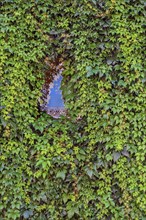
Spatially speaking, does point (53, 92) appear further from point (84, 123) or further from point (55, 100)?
point (84, 123)

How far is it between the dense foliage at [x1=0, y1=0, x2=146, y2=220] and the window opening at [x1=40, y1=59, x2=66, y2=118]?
18cm

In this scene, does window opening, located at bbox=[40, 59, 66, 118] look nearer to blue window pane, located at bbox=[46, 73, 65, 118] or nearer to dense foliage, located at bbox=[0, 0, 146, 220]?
blue window pane, located at bbox=[46, 73, 65, 118]

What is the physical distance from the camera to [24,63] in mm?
2934

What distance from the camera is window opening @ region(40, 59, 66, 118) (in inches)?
123

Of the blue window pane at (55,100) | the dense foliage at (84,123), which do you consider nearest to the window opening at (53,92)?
the blue window pane at (55,100)

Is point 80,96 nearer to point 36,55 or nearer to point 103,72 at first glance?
point 103,72

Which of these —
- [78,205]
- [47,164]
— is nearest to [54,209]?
[78,205]

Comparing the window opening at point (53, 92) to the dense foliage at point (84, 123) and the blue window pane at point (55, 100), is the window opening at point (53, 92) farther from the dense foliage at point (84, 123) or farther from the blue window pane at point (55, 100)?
the dense foliage at point (84, 123)

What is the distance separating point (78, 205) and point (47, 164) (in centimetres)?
47

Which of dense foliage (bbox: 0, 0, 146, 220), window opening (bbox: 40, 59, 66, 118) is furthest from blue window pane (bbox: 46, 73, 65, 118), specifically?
dense foliage (bbox: 0, 0, 146, 220)

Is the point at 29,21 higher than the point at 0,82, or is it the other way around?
the point at 29,21

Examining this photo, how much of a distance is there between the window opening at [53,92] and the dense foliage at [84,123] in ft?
0.59

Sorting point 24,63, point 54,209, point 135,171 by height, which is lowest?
point 54,209

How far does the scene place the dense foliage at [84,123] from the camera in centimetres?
287
